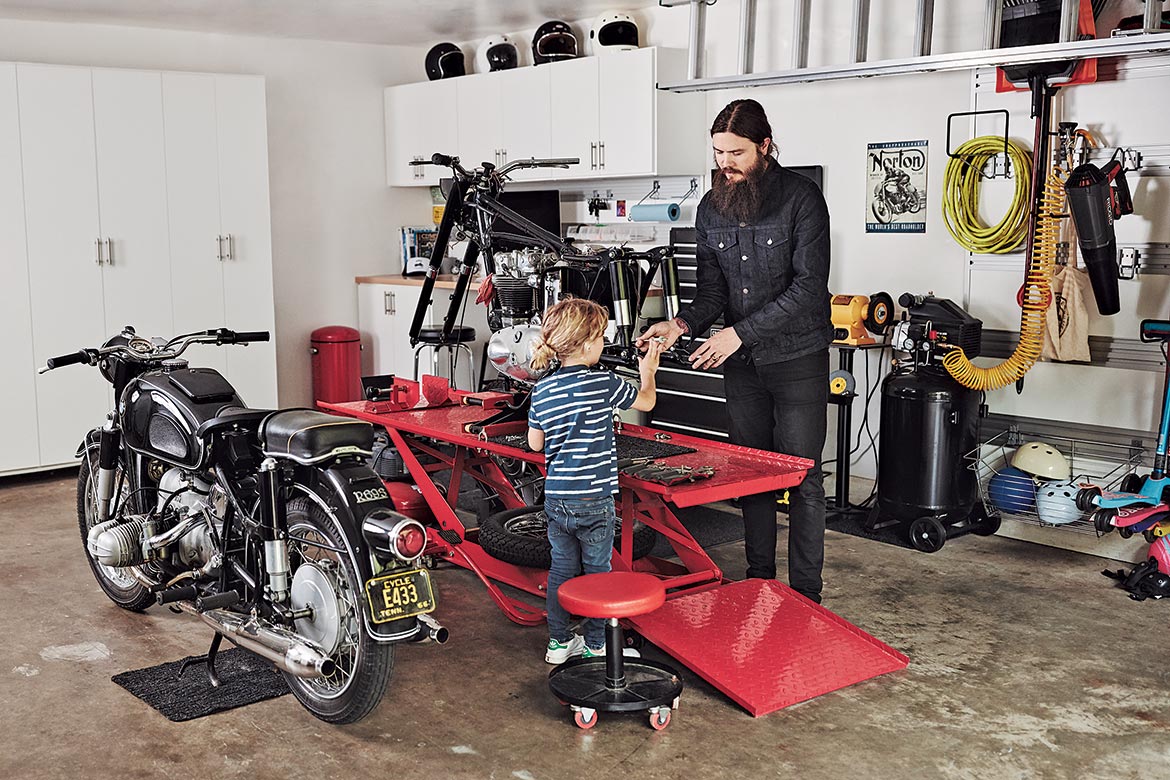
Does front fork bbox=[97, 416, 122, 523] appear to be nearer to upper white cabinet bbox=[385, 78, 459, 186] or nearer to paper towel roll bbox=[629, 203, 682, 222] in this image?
paper towel roll bbox=[629, 203, 682, 222]

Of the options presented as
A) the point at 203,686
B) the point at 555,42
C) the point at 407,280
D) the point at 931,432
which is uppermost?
the point at 555,42

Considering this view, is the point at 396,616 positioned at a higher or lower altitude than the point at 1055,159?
lower

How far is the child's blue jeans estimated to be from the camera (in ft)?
11.2

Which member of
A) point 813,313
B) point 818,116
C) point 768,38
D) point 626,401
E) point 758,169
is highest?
point 768,38

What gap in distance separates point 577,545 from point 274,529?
35.5 inches

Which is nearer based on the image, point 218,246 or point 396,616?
point 396,616

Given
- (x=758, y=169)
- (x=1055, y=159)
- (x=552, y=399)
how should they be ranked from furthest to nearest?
(x=1055, y=159) → (x=758, y=169) → (x=552, y=399)

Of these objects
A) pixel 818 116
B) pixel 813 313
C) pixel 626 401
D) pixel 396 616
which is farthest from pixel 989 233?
pixel 396 616

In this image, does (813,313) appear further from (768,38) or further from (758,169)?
(768,38)

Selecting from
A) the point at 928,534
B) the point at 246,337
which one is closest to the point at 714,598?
the point at 928,534

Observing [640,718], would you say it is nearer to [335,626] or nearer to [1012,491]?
[335,626]

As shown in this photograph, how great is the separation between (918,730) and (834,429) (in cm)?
291

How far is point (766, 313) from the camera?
12.5 feet

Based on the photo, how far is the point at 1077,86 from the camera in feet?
15.7
